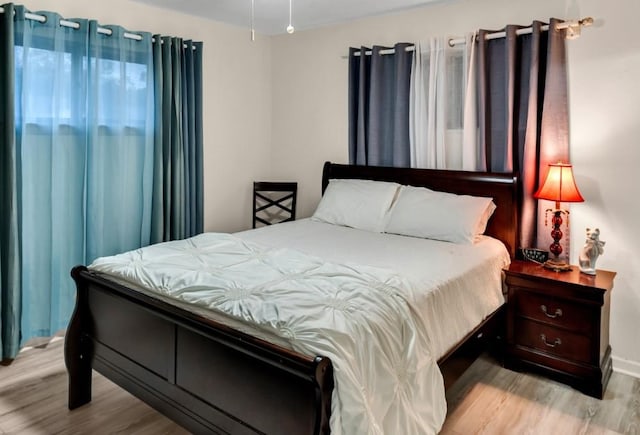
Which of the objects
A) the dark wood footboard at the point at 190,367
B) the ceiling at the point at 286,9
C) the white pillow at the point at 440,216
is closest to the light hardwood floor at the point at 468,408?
the dark wood footboard at the point at 190,367

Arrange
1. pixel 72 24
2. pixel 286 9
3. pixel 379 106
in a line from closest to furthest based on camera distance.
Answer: pixel 72 24, pixel 286 9, pixel 379 106

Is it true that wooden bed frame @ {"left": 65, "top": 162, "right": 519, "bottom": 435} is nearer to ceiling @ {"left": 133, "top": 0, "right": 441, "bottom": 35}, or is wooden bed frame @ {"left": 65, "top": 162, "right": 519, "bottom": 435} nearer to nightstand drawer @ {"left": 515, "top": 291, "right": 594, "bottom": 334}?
nightstand drawer @ {"left": 515, "top": 291, "right": 594, "bottom": 334}

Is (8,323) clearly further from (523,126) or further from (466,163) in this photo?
(523,126)

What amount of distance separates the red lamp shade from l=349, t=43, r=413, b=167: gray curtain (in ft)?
3.71

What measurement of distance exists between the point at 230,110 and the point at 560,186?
2841 millimetres

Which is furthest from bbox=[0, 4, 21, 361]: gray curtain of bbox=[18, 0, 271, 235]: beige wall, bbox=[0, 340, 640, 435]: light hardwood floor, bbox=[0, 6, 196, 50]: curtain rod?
bbox=[18, 0, 271, 235]: beige wall

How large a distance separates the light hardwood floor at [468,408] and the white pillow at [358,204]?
49.1 inches

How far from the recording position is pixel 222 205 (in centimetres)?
428

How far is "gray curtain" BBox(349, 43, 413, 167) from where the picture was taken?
3.62 metres

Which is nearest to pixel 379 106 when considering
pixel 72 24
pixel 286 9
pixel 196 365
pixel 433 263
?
pixel 286 9

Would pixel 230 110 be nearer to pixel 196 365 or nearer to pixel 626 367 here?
pixel 196 365

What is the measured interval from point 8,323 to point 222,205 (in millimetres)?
1903

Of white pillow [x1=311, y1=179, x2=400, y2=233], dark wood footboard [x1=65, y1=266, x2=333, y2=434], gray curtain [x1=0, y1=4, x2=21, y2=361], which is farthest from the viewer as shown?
white pillow [x1=311, y1=179, x2=400, y2=233]

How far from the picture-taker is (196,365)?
6.12 feet
